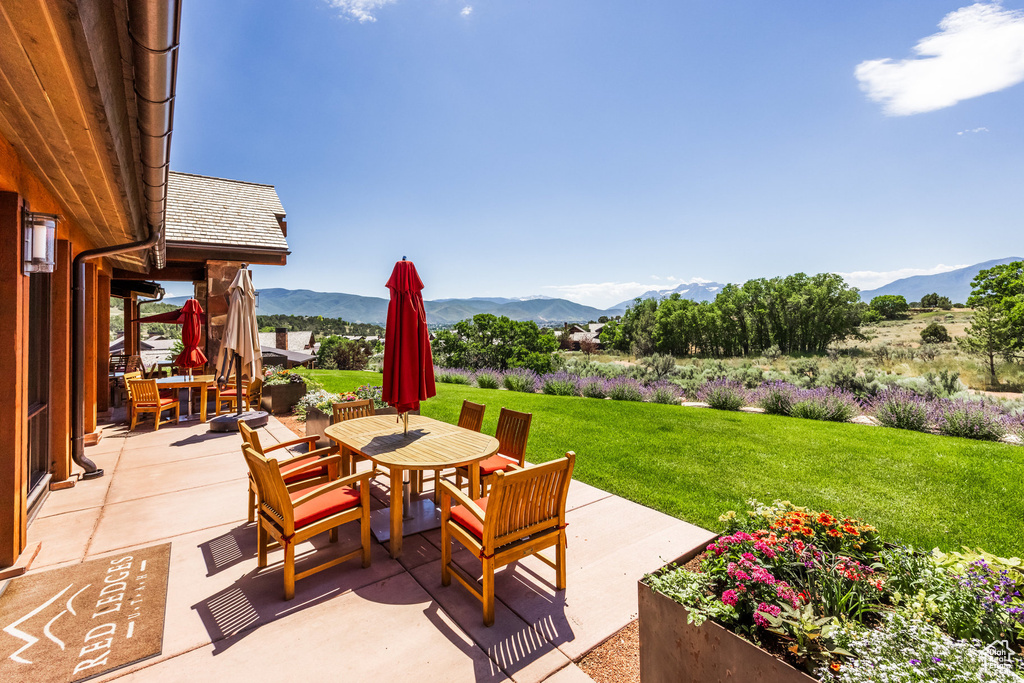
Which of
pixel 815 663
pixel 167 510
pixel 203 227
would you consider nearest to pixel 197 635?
pixel 167 510

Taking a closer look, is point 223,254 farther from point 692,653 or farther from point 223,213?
point 692,653

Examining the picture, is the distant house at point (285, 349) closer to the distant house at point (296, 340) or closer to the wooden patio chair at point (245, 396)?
the distant house at point (296, 340)

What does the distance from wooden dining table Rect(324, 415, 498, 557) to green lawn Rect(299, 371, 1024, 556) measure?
1.91 metres

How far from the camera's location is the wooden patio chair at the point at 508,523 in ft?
8.29

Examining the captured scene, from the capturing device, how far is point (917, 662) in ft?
4.34

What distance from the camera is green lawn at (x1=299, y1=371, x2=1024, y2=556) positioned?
3.94 m

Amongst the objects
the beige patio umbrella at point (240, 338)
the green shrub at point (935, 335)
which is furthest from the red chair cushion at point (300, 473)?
the green shrub at point (935, 335)

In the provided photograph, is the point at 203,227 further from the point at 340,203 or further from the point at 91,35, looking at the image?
the point at 340,203

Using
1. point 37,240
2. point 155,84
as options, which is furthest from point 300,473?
point 155,84

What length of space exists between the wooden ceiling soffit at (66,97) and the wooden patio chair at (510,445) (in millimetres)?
3559

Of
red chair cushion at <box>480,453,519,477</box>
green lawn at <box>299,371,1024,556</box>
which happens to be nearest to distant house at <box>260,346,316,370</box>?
green lawn at <box>299,371,1024,556</box>

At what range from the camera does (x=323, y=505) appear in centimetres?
305

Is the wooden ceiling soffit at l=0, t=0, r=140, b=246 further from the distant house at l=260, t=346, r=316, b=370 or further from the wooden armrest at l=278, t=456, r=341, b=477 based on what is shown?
the distant house at l=260, t=346, r=316, b=370

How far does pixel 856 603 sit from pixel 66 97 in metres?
4.52
